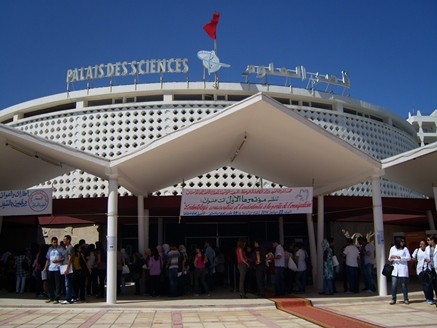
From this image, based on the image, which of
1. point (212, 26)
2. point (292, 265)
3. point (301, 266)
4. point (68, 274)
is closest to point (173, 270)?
point (68, 274)

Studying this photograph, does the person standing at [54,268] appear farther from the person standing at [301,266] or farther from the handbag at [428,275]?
the handbag at [428,275]

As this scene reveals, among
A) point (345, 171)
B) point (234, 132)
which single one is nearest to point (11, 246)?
point (234, 132)

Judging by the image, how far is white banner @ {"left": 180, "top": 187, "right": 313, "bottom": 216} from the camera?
11164mm

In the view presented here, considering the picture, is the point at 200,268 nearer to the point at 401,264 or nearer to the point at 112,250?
the point at 112,250

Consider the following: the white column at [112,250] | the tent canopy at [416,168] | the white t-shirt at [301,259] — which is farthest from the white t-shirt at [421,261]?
the white column at [112,250]

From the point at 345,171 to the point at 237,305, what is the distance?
4.94 meters

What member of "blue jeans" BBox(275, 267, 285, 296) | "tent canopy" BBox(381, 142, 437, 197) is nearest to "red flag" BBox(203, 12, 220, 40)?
"tent canopy" BBox(381, 142, 437, 197)

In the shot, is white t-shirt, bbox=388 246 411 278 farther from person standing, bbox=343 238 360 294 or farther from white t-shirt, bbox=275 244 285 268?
white t-shirt, bbox=275 244 285 268

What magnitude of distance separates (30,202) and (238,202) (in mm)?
5246

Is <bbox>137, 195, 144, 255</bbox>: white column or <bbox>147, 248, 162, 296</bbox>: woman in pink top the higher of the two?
<bbox>137, 195, 144, 255</bbox>: white column

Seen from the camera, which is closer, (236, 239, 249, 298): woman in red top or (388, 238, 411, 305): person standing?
(388, 238, 411, 305): person standing

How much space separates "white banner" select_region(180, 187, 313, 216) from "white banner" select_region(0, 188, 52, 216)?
11.2ft

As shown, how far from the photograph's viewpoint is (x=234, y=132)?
11500mm

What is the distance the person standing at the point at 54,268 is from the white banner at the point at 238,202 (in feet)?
9.97
